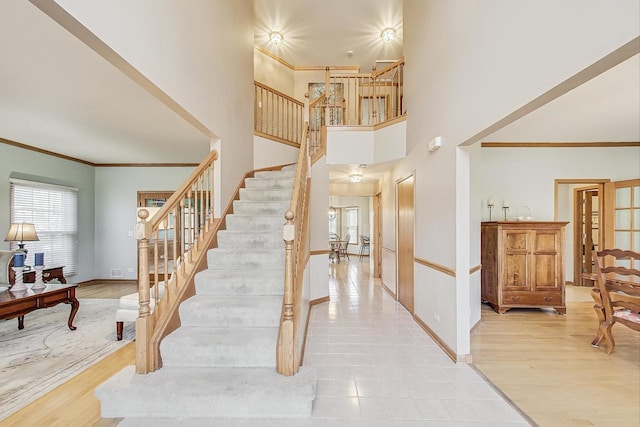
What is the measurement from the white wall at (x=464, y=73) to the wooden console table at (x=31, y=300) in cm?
454

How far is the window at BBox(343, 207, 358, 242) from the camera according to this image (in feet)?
40.8

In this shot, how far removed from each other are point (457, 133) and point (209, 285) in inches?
112

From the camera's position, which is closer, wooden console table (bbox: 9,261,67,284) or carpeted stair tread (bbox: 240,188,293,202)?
carpeted stair tread (bbox: 240,188,293,202)

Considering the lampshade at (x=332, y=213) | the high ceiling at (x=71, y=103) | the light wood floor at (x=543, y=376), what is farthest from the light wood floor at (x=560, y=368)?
the lampshade at (x=332, y=213)

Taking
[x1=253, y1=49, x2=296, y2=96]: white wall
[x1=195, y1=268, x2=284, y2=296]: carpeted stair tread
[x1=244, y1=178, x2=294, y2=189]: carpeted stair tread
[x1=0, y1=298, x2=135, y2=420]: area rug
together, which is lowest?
[x1=0, y1=298, x2=135, y2=420]: area rug

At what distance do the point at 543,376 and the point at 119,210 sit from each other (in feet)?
26.2

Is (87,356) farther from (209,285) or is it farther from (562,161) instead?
(562,161)

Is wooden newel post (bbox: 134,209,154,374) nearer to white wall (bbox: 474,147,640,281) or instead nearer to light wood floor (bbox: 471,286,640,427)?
light wood floor (bbox: 471,286,640,427)

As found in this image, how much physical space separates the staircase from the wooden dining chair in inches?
126

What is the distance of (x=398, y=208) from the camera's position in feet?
16.3

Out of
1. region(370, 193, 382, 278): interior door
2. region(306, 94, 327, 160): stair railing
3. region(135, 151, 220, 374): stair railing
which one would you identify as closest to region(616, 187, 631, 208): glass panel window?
region(370, 193, 382, 278): interior door

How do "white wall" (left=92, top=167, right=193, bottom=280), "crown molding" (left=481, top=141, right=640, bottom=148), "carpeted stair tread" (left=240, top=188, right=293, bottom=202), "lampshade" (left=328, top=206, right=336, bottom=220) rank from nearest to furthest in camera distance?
"carpeted stair tread" (left=240, top=188, right=293, bottom=202) < "crown molding" (left=481, top=141, right=640, bottom=148) < "white wall" (left=92, top=167, right=193, bottom=280) < "lampshade" (left=328, top=206, right=336, bottom=220)

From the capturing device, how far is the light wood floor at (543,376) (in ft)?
6.56

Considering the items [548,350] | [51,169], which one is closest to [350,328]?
[548,350]
